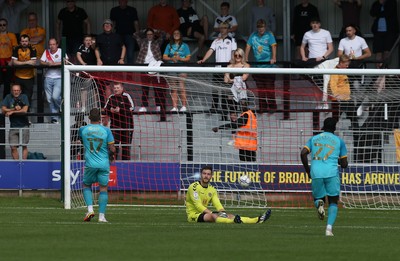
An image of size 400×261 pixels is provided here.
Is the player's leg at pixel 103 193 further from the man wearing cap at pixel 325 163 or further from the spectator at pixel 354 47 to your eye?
the spectator at pixel 354 47

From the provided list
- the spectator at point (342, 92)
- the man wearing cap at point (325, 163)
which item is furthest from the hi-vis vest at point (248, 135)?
the man wearing cap at point (325, 163)

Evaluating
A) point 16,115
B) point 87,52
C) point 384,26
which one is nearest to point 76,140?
point 16,115

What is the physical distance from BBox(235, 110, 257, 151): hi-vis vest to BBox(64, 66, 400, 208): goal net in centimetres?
13

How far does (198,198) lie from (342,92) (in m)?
6.58

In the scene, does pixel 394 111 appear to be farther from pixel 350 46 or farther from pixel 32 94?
pixel 32 94

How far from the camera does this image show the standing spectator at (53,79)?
26859 mm

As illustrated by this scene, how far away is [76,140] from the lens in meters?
24.3

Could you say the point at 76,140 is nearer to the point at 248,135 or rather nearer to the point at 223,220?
the point at 248,135

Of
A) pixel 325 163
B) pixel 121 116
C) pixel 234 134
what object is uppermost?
pixel 121 116

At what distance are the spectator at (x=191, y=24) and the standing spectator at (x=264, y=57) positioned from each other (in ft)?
7.49

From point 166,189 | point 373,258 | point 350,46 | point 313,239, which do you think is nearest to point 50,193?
point 166,189

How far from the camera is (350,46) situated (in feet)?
87.9

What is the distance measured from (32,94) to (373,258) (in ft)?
51.3

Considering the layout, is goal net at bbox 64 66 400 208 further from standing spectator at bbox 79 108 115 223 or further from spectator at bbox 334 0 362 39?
standing spectator at bbox 79 108 115 223
